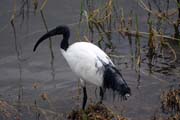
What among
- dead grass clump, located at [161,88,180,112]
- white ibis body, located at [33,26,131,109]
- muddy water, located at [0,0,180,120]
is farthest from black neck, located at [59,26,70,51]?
dead grass clump, located at [161,88,180,112]

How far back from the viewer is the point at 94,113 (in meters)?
6.15

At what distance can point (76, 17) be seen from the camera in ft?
30.8

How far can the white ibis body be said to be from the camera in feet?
19.5

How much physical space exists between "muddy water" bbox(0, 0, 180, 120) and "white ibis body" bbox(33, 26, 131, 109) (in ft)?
1.17

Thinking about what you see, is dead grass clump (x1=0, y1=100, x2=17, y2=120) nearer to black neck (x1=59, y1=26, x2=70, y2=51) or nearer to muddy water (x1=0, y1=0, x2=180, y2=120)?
muddy water (x1=0, y1=0, x2=180, y2=120)

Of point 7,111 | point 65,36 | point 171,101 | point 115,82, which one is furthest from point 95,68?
point 7,111

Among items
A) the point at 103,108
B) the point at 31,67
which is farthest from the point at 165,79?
the point at 31,67

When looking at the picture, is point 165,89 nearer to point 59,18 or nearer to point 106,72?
point 106,72

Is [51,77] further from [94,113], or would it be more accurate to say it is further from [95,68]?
[94,113]

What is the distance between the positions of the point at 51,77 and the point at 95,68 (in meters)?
1.34

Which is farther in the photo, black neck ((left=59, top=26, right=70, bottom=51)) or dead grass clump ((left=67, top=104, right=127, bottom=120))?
black neck ((left=59, top=26, right=70, bottom=51))

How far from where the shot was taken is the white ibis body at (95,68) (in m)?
→ 5.94

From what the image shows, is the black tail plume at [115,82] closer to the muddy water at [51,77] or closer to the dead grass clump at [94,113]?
the dead grass clump at [94,113]

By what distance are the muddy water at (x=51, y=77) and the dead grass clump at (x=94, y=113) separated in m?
0.17
